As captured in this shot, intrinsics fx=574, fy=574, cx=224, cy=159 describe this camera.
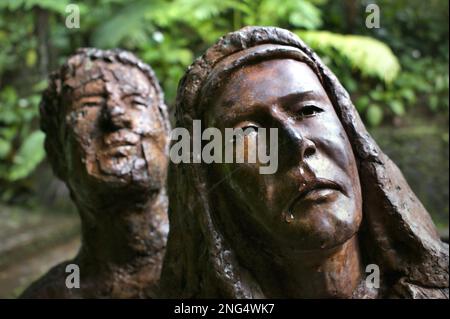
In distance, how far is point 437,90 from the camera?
18.8 feet

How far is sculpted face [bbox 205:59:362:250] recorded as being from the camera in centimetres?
161

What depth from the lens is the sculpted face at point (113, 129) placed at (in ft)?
8.32

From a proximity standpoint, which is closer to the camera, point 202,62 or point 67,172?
point 202,62

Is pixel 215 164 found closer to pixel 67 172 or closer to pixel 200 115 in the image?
pixel 200 115

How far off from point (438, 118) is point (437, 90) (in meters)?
0.29

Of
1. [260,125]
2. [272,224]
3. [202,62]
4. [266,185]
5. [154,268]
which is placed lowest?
[154,268]

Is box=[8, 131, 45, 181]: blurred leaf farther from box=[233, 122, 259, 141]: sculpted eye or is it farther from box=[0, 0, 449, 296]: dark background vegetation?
box=[233, 122, 259, 141]: sculpted eye

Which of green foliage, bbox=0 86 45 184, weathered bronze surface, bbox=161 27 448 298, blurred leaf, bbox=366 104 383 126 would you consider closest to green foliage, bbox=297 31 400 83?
blurred leaf, bbox=366 104 383 126

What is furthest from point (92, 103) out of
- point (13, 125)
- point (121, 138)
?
point (13, 125)

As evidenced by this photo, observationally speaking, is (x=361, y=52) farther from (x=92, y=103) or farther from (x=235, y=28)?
(x=92, y=103)

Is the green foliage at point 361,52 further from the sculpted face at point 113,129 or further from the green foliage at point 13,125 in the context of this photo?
the green foliage at point 13,125

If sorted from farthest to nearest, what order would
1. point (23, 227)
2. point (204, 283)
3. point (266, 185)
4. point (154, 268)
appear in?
point (23, 227) → point (154, 268) → point (204, 283) → point (266, 185)
